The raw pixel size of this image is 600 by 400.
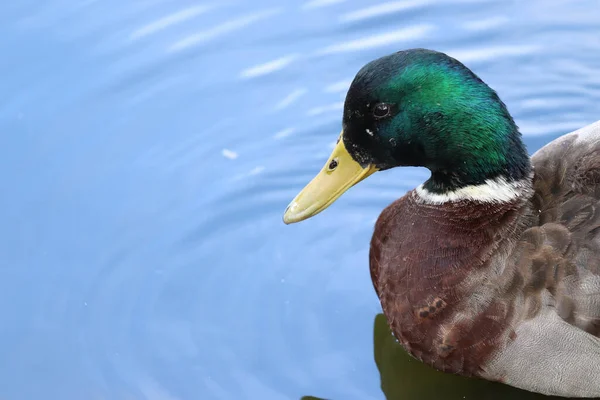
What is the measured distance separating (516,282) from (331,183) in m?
0.80

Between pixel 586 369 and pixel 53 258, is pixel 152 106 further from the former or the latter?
pixel 586 369

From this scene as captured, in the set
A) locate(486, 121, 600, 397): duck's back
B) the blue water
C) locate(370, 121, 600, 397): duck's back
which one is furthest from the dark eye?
the blue water

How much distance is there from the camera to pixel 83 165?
5418mm

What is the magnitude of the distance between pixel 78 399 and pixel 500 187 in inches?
75.5

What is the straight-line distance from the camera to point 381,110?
3.85 m

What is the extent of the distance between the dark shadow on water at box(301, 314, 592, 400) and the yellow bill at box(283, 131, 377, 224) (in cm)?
79

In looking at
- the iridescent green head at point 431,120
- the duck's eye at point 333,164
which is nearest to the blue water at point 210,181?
the duck's eye at point 333,164

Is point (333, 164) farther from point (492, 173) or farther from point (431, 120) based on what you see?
point (492, 173)

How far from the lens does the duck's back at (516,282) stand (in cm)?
384

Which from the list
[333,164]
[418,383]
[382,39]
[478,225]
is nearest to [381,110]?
[333,164]

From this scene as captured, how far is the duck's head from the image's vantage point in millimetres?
3775

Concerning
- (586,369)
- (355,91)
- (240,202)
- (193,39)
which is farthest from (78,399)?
(193,39)

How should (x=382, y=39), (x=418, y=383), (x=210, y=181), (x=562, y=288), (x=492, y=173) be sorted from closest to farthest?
(x=562, y=288) → (x=492, y=173) → (x=418, y=383) → (x=210, y=181) → (x=382, y=39)

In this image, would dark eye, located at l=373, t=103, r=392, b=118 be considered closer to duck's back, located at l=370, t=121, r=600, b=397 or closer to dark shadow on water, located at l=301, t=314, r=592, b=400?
duck's back, located at l=370, t=121, r=600, b=397
